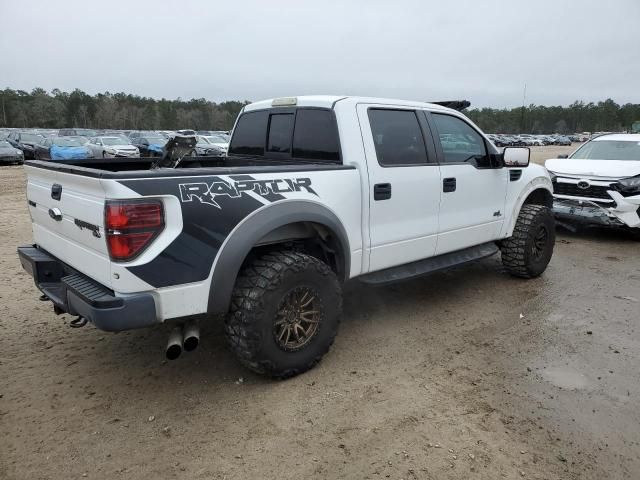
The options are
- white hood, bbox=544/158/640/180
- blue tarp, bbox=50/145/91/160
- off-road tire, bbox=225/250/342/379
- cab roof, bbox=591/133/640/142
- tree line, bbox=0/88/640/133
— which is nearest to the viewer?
off-road tire, bbox=225/250/342/379

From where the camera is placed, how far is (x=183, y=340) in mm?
2932

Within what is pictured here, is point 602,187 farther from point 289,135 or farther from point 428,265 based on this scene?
point 289,135

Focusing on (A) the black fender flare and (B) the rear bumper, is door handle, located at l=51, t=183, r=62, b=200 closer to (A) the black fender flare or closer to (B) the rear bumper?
(B) the rear bumper

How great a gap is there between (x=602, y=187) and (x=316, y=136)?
18.7ft

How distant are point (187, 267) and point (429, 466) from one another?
5.55 ft

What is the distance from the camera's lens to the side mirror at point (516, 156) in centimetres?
479

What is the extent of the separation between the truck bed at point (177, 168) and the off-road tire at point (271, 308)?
2.05 ft

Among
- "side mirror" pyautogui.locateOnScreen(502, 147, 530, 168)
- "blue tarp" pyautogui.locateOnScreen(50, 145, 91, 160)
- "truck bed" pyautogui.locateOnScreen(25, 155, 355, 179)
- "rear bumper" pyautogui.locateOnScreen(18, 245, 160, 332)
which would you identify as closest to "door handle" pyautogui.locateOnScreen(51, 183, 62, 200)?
"truck bed" pyautogui.locateOnScreen(25, 155, 355, 179)

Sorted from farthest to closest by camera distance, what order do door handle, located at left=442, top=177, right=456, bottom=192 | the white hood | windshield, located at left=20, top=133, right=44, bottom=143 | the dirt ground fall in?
windshield, located at left=20, top=133, right=44, bottom=143
the white hood
door handle, located at left=442, top=177, right=456, bottom=192
the dirt ground

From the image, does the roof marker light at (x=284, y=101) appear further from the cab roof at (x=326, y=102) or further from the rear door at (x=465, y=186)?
the rear door at (x=465, y=186)

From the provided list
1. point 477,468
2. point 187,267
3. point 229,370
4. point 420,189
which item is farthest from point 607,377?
point 187,267

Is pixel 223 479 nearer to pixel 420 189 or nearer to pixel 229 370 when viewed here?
pixel 229 370

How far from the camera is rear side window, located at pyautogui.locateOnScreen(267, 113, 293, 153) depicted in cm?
419

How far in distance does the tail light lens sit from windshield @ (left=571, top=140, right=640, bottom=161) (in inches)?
329
